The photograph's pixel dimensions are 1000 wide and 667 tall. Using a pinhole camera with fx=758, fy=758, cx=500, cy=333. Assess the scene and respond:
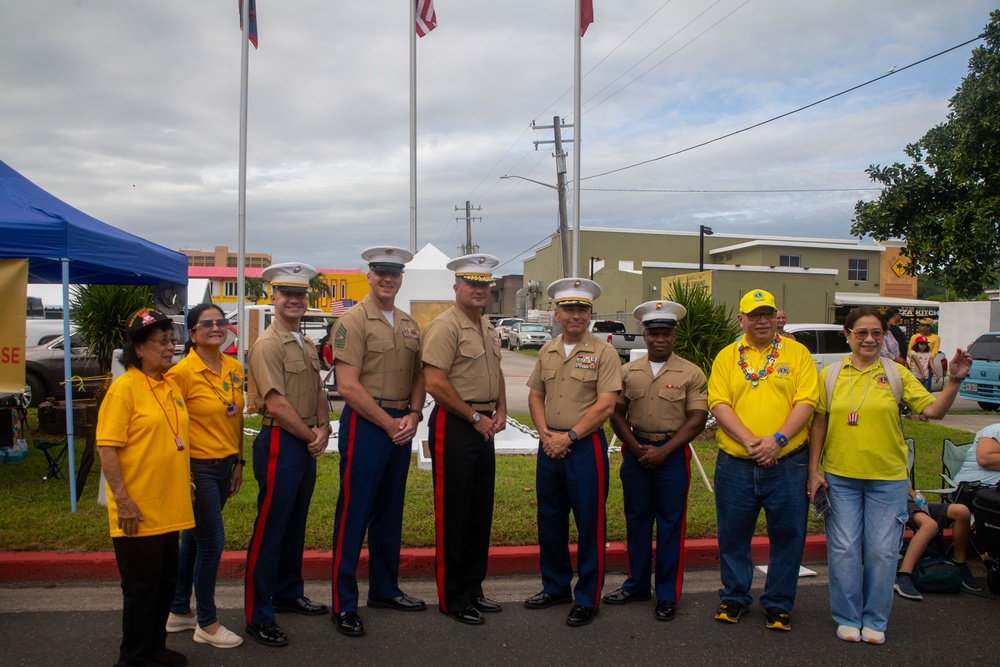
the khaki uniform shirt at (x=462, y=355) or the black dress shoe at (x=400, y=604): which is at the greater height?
the khaki uniform shirt at (x=462, y=355)

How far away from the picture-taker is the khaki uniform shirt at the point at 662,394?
4555mm

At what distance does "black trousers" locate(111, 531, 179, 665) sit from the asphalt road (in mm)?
301

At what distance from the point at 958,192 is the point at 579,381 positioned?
24.3 feet

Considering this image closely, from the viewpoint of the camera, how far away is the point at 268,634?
4031mm

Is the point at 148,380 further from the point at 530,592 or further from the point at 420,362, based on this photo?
the point at 530,592

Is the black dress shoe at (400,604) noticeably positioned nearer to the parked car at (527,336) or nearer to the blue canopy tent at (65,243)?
the blue canopy tent at (65,243)

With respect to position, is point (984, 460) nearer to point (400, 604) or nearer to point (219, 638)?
point (400, 604)

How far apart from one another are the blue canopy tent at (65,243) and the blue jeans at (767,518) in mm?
4898

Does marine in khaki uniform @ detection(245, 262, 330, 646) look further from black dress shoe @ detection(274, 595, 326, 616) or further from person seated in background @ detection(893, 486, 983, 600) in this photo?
person seated in background @ detection(893, 486, 983, 600)

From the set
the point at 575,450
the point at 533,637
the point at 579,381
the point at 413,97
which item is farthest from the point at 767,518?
the point at 413,97

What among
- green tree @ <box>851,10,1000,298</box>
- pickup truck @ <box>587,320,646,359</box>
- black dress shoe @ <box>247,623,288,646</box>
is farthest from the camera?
pickup truck @ <box>587,320,646,359</box>

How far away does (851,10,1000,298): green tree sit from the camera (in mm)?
8758

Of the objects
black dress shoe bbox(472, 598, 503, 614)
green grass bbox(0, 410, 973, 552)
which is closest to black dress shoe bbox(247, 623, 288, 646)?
black dress shoe bbox(472, 598, 503, 614)

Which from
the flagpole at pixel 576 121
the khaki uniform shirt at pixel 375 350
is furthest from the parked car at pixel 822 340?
the khaki uniform shirt at pixel 375 350
